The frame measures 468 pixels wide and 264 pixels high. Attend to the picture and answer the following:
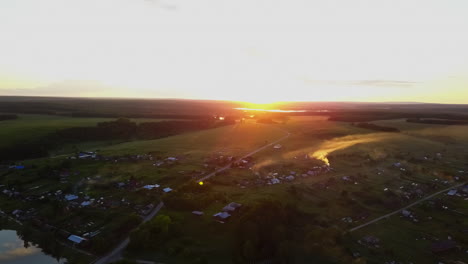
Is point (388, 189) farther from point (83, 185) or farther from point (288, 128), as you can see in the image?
point (288, 128)

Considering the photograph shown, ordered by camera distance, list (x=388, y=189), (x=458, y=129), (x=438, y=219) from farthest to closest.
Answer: (x=458, y=129), (x=388, y=189), (x=438, y=219)

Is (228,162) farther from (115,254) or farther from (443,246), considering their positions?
(443,246)

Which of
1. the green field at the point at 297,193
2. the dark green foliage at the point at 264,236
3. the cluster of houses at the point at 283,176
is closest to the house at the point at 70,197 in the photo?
the green field at the point at 297,193

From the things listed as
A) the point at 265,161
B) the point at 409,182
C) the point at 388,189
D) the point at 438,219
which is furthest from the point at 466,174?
the point at 265,161

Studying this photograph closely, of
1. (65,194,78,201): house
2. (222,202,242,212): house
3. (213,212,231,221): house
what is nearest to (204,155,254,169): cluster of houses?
(222,202,242,212): house

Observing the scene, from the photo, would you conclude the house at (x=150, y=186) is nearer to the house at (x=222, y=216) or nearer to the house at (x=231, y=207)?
the house at (x=231, y=207)

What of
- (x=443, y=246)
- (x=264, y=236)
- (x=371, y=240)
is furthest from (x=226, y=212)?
(x=443, y=246)

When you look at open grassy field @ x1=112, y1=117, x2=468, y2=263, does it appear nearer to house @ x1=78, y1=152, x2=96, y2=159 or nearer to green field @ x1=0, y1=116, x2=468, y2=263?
green field @ x1=0, y1=116, x2=468, y2=263
